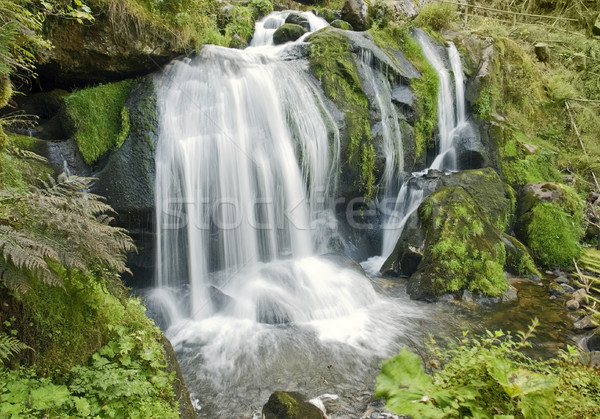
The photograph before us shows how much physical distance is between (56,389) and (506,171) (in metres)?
10.0

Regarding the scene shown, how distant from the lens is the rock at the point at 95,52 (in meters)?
5.38

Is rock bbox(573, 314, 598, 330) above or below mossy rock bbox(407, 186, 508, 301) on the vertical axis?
below

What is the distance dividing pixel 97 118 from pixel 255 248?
3.34 meters

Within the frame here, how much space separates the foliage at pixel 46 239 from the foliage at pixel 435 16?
11984 mm

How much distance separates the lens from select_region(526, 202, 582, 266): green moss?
7.45m

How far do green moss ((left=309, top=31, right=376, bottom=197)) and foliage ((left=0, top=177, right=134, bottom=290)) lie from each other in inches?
230

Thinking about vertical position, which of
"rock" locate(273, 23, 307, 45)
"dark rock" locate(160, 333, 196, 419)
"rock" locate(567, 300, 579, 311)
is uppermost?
"rock" locate(273, 23, 307, 45)

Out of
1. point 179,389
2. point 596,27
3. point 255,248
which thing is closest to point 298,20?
point 255,248

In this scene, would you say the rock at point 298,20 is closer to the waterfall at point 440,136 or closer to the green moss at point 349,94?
the green moss at point 349,94

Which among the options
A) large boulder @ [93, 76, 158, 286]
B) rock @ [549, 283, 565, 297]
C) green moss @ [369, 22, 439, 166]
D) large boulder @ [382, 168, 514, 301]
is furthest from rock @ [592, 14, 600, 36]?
large boulder @ [93, 76, 158, 286]

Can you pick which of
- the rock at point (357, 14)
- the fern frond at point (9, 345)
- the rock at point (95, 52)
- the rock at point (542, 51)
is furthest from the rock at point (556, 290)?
the rock at point (542, 51)

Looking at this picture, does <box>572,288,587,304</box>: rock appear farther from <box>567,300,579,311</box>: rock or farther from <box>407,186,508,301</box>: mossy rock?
<box>407,186,508,301</box>: mossy rock

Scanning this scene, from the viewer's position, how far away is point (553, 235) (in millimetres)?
7621

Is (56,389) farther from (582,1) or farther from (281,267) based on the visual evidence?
(582,1)
